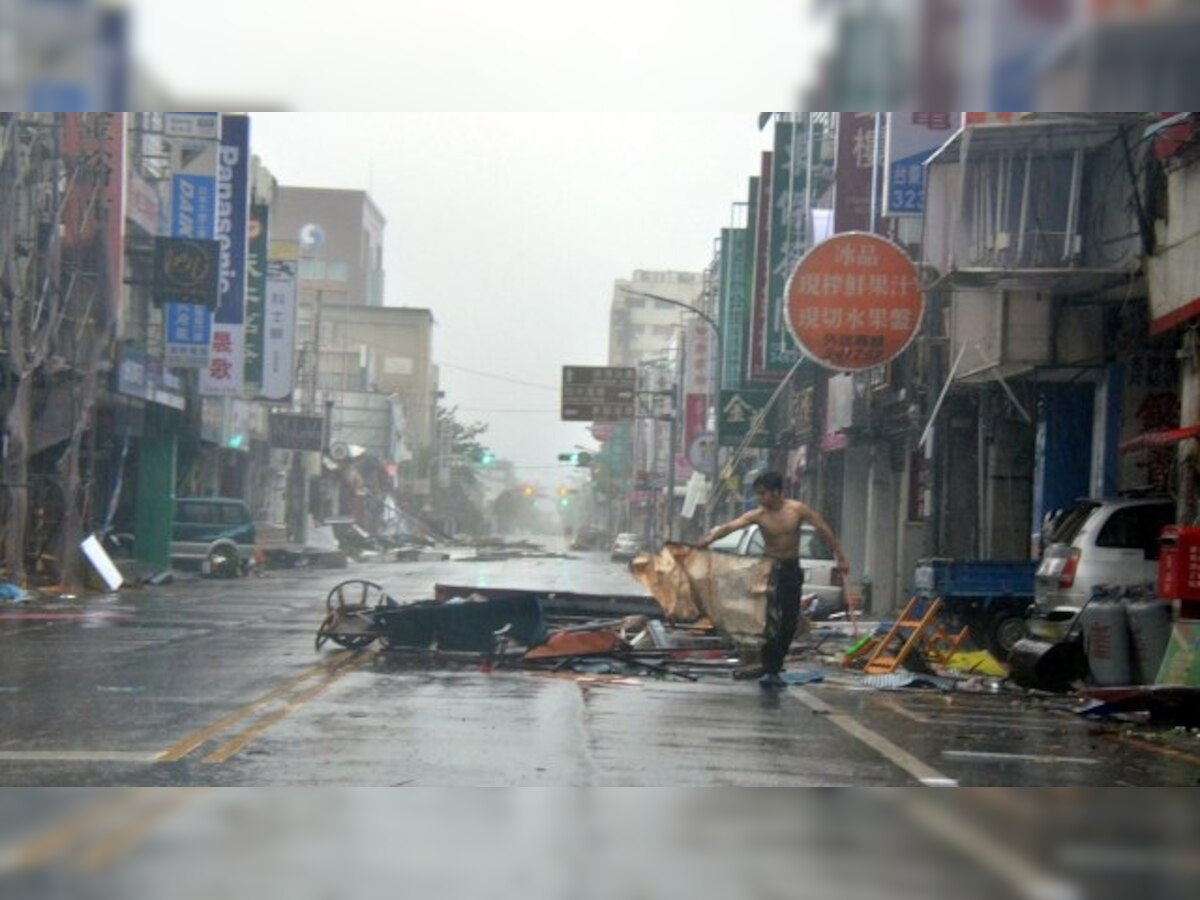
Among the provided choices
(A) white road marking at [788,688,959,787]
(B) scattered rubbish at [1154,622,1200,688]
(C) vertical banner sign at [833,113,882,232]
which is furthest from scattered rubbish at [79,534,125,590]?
(B) scattered rubbish at [1154,622,1200,688]

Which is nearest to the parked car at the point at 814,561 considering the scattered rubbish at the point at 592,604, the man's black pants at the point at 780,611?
the man's black pants at the point at 780,611

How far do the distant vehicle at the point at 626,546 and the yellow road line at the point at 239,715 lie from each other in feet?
7.73

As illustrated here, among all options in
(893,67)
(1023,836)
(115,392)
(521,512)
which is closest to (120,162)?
(115,392)

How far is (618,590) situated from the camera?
1390cm

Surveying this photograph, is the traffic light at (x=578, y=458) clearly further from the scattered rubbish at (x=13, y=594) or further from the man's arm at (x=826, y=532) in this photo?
the scattered rubbish at (x=13, y=594)

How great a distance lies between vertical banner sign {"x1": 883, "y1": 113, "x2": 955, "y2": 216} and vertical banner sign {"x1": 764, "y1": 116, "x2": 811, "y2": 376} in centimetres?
66

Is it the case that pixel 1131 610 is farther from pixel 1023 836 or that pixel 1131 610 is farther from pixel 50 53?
pixel 50 53

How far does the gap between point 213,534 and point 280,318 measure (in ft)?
6.04

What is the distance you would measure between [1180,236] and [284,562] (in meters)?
7.21

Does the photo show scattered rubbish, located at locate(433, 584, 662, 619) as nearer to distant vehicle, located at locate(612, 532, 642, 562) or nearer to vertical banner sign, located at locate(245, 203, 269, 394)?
distant vehicle, located at locate(612, 532, 642, 562)

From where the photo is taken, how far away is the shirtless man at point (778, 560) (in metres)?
11.7

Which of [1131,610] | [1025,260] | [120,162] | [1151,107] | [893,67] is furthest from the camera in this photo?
[1025,260]

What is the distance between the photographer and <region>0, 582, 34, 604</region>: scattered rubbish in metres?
16.7

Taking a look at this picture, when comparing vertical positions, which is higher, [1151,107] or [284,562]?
[1151,107]
